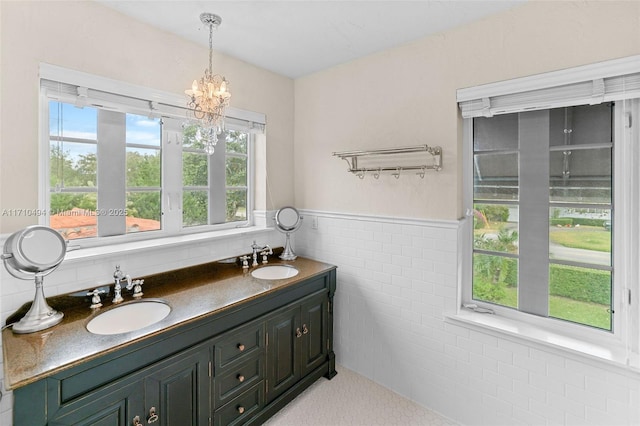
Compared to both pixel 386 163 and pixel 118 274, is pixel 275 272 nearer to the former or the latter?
pixel 118 274

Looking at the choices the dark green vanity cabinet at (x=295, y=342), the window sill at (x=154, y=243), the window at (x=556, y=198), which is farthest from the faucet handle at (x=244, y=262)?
the window at (x=556, y=198)

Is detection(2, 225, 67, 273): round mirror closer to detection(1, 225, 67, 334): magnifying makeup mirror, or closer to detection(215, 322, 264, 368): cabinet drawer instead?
detection(1, 225, 67, 334): magnifying makeup mirror

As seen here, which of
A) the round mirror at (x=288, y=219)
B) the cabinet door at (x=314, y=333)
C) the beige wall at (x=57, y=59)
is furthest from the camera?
the round mirror at (x=288, y=219)

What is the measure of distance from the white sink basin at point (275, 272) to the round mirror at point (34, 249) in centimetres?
123

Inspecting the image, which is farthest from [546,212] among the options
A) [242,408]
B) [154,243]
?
[154,243]

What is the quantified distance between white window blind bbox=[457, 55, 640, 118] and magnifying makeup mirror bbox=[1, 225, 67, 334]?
7.84ft

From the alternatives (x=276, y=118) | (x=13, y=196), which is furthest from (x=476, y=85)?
(x=13, y=196)

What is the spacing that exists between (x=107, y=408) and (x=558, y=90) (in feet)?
8.74

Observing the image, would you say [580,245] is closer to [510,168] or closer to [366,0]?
[510,168]

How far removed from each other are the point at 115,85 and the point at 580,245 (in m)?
2.83

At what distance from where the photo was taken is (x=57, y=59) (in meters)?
1.63

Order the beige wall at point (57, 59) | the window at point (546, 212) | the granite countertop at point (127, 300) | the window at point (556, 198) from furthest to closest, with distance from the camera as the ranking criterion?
the window at point (546, 212) < the window at point (556, 198) < the beige wall at point (57, 59) < the granite countertop at point (127, 300)

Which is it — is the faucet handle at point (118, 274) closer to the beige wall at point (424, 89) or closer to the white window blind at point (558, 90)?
the beige wall at point (424, 89)

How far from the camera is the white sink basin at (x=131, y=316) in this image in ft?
5.35
